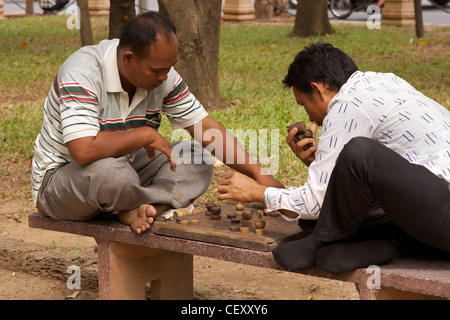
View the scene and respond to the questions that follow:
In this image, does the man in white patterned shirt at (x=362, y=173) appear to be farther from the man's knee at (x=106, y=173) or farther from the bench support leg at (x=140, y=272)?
the bench support leg at (x=140, y=272)

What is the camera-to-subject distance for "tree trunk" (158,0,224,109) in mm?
7344

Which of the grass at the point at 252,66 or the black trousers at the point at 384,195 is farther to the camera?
the grass at the point at 252,66

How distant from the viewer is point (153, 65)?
11.1ft

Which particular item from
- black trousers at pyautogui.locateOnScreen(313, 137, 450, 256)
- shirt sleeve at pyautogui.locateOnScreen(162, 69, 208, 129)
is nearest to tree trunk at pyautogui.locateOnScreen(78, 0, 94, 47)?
shirt sleeve at pyautogui.locateOnScreen(162, 69, 208, 129)

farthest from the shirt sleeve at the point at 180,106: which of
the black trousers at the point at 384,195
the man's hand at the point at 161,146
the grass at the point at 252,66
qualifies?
the grass at the point at 252,66

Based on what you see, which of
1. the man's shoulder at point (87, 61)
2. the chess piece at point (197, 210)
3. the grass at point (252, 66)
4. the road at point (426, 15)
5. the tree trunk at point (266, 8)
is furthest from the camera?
the road at point (426, 15)

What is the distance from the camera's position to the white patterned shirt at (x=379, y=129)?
292 cm

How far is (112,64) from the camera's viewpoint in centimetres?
349

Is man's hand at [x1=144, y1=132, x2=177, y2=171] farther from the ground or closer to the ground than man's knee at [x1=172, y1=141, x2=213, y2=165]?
farther from the ground

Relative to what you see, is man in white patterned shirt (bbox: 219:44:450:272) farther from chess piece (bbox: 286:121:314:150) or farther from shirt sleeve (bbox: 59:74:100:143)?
shirt sleeve (bbox: 59:74:100:143)

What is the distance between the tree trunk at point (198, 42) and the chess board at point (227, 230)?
13.4ft

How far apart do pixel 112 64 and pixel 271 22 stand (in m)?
13.2

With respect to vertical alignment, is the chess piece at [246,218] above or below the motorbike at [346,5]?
above
